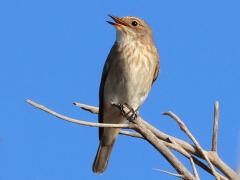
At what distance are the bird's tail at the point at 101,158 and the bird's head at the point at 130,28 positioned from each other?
1410mm

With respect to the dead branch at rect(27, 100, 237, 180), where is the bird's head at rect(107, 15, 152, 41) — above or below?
above

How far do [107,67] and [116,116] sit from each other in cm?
62

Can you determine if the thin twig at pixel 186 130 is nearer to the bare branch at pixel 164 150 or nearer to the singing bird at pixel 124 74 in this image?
the bare branch at pixel 164 150

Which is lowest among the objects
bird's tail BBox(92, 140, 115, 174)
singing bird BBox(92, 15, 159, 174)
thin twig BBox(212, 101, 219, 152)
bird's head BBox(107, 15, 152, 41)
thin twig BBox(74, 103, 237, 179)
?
bird's tail BBox(92, 140, 115, 174)

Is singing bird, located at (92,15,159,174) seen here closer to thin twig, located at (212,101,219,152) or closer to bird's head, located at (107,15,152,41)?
bird's head, located at (107,15,152,41)

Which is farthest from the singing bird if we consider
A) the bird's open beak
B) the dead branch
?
the dead branch

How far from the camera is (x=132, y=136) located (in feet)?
10.2

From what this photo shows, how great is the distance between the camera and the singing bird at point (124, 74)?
6.51m

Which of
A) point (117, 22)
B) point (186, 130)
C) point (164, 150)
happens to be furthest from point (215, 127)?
point (117, 22)

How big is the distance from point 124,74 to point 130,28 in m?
0.77

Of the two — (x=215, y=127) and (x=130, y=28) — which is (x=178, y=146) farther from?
(x=130, y=28)

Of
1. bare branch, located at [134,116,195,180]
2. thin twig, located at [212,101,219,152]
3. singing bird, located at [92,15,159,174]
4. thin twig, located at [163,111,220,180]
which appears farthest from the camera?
singing bird, located at [92,15,159,174]

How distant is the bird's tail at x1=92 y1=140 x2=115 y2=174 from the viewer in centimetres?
666

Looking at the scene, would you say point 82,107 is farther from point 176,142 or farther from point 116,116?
point 116,116
